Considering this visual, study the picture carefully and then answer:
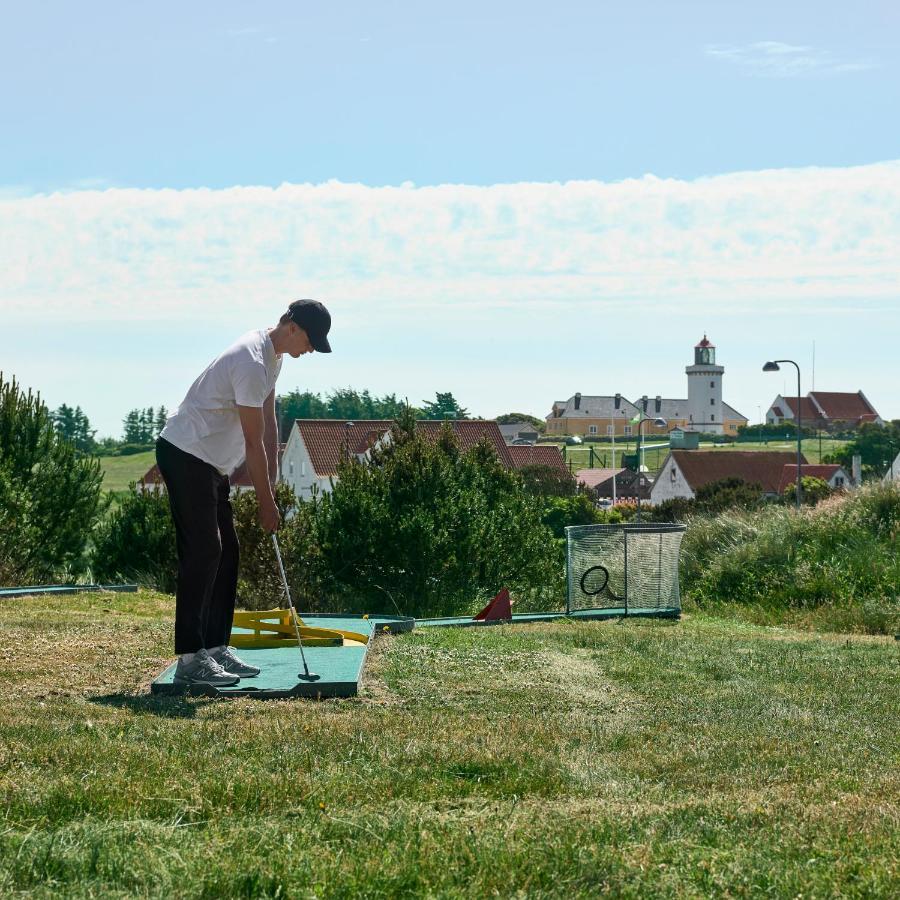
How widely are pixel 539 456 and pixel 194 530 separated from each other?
86.3m

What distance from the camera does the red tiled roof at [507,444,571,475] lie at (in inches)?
3580

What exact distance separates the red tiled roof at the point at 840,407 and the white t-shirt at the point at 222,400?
7304 inches

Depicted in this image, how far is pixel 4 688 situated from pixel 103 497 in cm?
2134

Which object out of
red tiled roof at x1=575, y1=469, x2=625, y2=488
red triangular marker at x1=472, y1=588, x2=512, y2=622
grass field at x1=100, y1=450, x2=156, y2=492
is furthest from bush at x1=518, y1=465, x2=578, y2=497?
red triangular marker at x1=472, y1=588, x2=512, y2=622

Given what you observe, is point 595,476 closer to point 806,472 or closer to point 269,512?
point 806,472

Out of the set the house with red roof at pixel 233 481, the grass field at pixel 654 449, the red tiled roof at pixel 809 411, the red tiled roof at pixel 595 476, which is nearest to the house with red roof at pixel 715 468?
the red tiled roof at pixel 595 476

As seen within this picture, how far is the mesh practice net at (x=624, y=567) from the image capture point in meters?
14.4

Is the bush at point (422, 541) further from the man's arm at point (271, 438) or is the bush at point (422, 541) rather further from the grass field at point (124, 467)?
the grass field at point (124, 467)

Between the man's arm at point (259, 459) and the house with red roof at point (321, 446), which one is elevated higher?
the house with red roof at point (321, 446)

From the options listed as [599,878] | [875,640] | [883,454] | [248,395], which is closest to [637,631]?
[875,640]

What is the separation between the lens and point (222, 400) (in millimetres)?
6723

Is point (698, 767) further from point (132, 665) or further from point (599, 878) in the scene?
point (132, 665)

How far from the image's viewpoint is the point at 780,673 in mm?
8445

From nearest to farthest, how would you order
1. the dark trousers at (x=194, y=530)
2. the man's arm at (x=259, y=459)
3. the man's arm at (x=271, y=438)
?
the man's arm at (x=259, y=459) → the dark trousers at (x=194, y=530) → the man's arm at (x=271, y=438)
